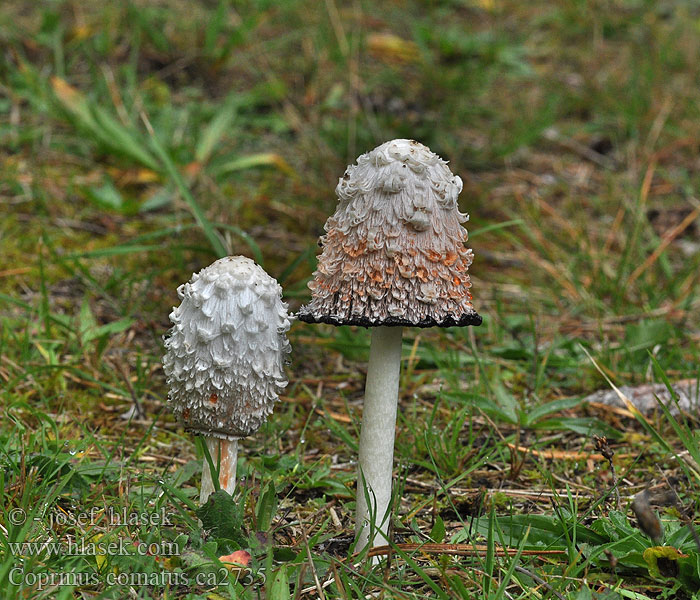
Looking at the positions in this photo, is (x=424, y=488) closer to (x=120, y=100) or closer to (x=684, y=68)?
(x=120, y=100)

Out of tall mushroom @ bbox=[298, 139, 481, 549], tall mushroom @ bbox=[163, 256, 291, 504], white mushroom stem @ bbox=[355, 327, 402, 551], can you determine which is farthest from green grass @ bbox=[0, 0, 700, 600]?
tall mushroom @ bbox=[298, 139, 481, 549]

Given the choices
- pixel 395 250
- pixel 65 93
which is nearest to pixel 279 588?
pixel 395 250

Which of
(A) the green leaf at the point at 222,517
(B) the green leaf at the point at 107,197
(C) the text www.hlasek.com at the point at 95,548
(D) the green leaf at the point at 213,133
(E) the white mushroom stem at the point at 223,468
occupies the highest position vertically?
(D) the green leaf at the point at 213,133

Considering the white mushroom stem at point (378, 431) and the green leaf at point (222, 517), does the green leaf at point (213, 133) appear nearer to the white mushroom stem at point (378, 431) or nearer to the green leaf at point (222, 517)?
the white mushroom stem at point (378, 431)

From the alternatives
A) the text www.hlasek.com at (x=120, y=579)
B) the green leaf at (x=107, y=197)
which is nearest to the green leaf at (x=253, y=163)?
the green leaf at (x=107, y=197)

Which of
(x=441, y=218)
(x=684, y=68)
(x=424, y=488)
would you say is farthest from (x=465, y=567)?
(x=684, y=68)

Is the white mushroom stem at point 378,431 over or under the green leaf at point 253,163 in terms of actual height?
under

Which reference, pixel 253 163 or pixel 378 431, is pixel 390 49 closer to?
pixel 253 163

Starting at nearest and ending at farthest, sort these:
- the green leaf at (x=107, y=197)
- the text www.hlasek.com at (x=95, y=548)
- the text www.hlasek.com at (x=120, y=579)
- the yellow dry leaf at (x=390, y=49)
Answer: the text www.hlasek.com at (x=120, y=579) < the text www.hlasek.com at (x=95, y=548) < the green leaf at (x=107, y=197) < the yellow dry leaf at (x=390, y=49)

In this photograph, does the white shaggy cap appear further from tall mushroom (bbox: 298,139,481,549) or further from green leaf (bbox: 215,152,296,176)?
green leaf (bbox: 215,152,296,176)
